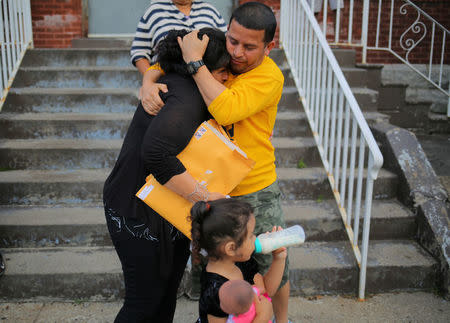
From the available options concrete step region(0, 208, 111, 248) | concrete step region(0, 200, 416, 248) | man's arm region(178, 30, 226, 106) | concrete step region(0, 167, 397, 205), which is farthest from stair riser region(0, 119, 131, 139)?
man's arm region(178, 30, 226, 106)

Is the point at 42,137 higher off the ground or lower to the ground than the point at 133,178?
lower

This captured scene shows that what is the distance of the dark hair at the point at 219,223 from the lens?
1.58 m

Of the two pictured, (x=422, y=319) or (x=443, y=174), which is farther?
(x=443, y=174)

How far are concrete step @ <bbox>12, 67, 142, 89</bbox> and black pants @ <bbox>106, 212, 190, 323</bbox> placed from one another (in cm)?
310

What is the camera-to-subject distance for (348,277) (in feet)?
9.89

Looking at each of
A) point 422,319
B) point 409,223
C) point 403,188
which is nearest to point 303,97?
point 403,188

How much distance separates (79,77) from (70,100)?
422 mm

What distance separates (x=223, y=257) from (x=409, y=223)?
222 cm

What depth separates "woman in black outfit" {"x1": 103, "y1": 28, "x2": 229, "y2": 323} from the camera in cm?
150

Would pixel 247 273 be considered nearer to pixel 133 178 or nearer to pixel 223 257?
pixel 223 257

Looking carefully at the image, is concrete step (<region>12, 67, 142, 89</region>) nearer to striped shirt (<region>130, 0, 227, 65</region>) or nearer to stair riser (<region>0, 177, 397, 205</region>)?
A: stair riser (<region>0, 177, 397, 205</region>)

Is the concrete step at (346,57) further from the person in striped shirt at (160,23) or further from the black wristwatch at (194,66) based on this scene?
the black wristwatch at (194,66)

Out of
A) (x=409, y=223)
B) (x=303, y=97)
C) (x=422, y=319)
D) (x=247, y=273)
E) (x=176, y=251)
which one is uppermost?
(x=303, y=97)

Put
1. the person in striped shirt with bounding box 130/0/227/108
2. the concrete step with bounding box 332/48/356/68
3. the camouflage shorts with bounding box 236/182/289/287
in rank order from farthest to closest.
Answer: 1. the concrete step with bounding box 332/48/356/68
2. the person in striped shirt with bounding box 130/0/227/108
3. the camouflage shorts with bounding box 236/182/289/287
